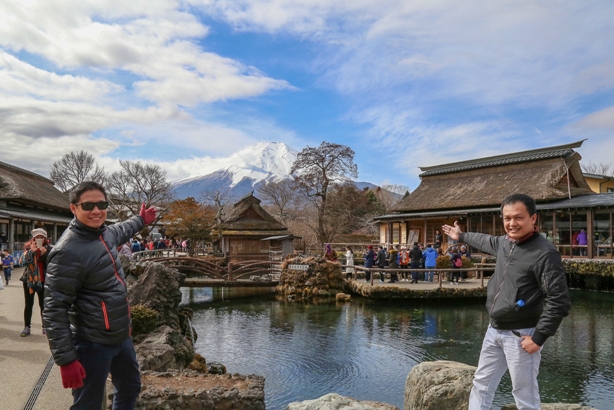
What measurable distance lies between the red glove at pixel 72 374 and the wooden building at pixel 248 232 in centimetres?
2622

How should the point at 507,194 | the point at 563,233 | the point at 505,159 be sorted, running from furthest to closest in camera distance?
the point at 505,159, the point at 507,194, the point at 563,233

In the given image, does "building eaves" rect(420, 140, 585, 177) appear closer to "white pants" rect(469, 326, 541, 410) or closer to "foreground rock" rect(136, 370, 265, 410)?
"white pants" rect(469, 326, 541, 410)

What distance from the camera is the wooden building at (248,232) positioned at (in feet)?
97.3

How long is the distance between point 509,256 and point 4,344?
7506mm

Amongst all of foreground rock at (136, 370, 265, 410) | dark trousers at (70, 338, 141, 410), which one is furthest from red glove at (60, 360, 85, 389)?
foreground rock at (136, 370, 265, 410)

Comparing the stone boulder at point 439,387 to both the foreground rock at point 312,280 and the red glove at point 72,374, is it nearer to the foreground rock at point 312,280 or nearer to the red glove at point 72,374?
the red glove at point 72,374

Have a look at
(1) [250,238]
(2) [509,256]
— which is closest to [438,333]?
(2) [509,256]

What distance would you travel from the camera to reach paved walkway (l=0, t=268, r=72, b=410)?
4801 millimetres

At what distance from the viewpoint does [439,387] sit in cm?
541

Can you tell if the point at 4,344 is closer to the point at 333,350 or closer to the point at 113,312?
the point at 113,312

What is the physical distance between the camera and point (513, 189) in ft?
98.4

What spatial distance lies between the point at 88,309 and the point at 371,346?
9951 mm

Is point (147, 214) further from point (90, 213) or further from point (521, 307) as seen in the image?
point (521, 307)

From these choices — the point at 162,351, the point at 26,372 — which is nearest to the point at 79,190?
the point at 26,372
